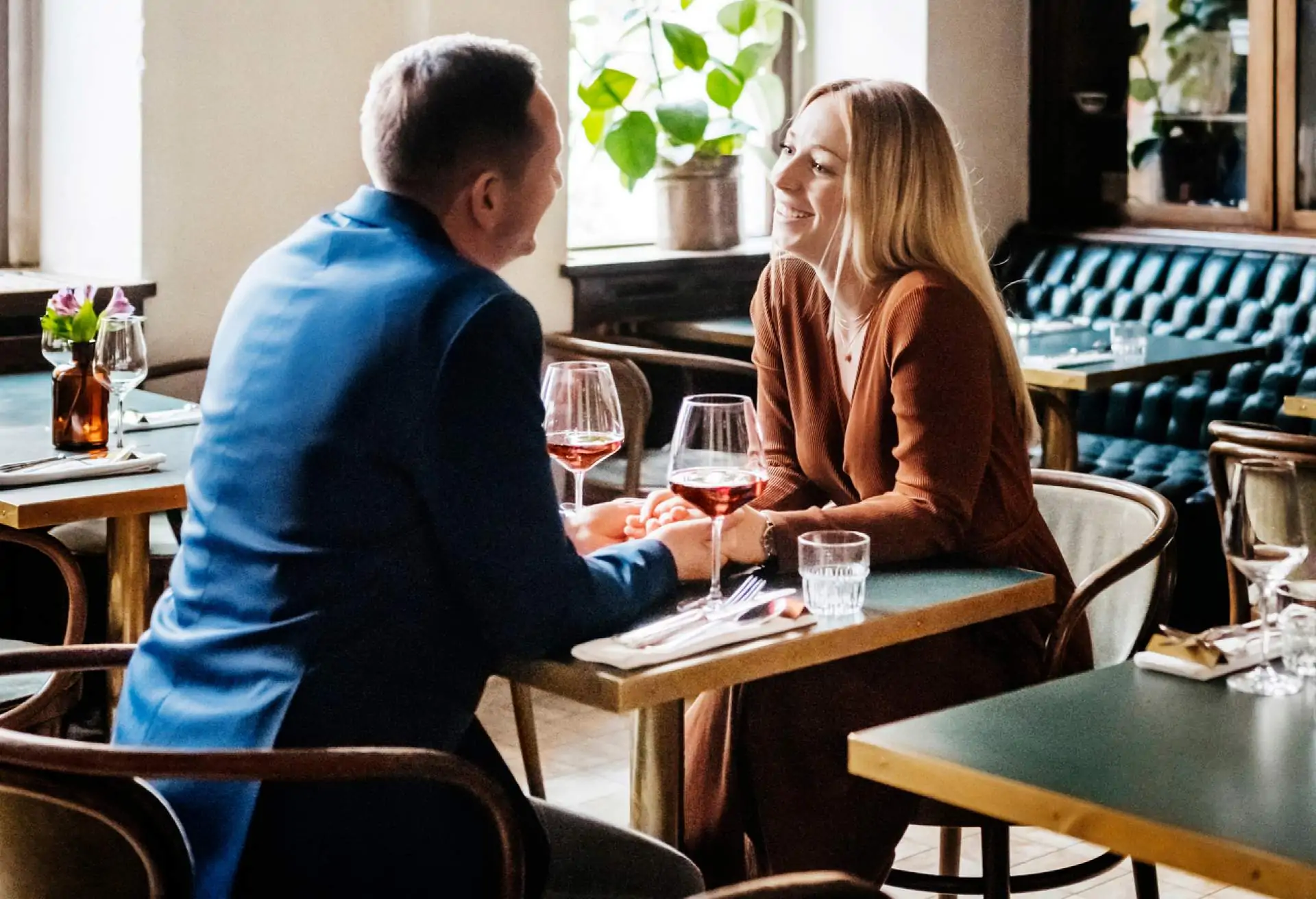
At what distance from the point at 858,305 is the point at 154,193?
2.30m

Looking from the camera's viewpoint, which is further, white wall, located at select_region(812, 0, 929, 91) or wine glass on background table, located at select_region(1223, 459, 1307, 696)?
white wall, located at select_region(812, 0, 929, 91)

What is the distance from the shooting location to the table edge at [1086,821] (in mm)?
1195

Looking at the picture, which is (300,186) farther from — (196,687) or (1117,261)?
(196,687)

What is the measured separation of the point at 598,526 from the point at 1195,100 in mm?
3900

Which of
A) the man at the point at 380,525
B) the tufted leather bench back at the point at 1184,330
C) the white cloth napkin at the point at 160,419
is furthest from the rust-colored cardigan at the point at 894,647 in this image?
the tufted leather bench back at the point at 1184,330

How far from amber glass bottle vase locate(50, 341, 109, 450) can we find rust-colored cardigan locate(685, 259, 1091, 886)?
3.88 ft

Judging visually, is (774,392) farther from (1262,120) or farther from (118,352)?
(1262,120)

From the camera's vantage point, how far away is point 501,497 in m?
1.60

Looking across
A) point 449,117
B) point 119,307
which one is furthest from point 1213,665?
point 119,307

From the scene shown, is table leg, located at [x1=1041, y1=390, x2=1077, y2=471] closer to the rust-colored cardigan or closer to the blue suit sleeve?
the rust-colored cardigan

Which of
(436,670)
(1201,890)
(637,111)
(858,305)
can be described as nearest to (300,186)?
(637,111)

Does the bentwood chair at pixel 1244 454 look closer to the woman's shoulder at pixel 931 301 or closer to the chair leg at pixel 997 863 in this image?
the woman's shoulder at pixel 931 301

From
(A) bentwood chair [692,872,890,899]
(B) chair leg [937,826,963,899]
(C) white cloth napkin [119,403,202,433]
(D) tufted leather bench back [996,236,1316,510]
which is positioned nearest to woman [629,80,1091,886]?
(B) chair leg [937,826,963,899]

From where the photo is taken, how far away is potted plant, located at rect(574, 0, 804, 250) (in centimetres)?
503
